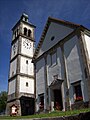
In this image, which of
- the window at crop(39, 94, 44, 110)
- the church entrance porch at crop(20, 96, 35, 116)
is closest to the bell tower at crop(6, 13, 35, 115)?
the church entrance porch at crop(20, 96, 35, 116)

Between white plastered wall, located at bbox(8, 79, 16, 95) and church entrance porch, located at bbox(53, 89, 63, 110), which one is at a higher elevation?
white plastered wall, located at bbox(8, 79, 16, 95)

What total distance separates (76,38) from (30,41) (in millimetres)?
24440

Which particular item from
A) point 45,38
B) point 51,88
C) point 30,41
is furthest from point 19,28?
point 51,88

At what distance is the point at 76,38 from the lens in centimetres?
1862

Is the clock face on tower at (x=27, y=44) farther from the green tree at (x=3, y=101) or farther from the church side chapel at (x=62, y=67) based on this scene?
the green tree at (x=3, y=101)

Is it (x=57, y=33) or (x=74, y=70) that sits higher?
(x=57, y=33)

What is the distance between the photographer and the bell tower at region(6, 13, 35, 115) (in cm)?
3278

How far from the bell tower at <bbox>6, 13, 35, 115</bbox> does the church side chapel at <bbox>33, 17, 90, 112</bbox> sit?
10.2 meters

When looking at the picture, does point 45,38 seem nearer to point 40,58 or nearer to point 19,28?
point 40,58

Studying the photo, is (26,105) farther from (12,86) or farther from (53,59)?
(53,59)

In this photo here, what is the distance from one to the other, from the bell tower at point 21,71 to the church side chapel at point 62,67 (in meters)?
10.2

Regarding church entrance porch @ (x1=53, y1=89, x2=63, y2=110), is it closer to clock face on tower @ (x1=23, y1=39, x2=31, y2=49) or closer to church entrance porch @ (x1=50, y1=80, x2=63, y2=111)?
church entrance porch @ (x1=50, y1=80, x2=63, y2=111)

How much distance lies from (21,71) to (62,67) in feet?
57.7

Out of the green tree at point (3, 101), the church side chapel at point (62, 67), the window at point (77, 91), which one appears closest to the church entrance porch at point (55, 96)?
the church side chapel at point (62, 67)
